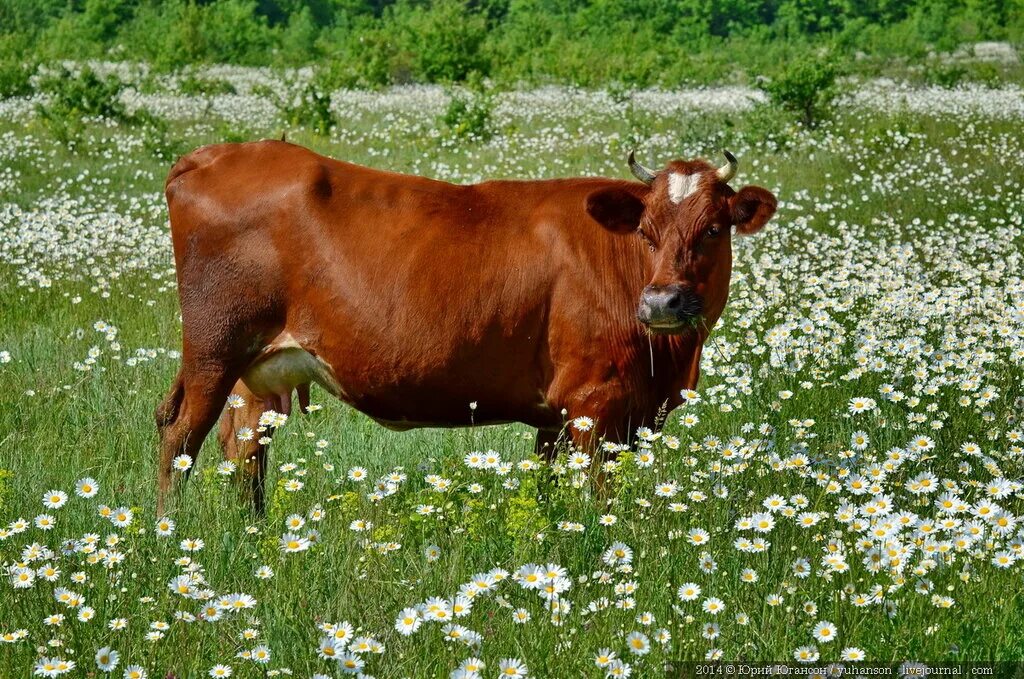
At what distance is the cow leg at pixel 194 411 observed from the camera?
5.64 m

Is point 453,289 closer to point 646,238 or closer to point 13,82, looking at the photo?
point 646,238

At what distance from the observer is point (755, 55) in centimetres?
4288

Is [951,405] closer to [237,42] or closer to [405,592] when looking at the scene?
[405,592]

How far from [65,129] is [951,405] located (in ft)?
44.9

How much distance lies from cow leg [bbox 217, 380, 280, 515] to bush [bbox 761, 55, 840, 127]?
13.4m

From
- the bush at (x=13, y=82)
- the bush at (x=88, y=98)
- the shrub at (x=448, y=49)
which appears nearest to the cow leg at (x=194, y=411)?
the bush at (x=88, y=98)

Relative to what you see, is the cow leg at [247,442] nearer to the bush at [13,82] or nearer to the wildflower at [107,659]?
the wildflower at [107,659]

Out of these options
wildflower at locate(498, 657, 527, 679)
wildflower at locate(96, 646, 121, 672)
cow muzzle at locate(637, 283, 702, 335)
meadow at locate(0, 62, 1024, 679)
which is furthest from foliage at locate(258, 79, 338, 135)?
wildflower at locate(498, 657, 527, 679)

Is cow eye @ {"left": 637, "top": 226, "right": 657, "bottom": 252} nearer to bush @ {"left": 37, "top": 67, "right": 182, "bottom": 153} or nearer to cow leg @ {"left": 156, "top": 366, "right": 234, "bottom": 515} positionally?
cow leg @ {"left": 156, "top": 366, "right": 234, "bottom": 515}

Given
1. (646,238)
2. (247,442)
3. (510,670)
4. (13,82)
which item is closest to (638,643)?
(510,670)

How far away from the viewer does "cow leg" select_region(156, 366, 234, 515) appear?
222 inches

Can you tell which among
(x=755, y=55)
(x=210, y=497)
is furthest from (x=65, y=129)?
(x=755, y=55)

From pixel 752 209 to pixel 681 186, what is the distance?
44cm

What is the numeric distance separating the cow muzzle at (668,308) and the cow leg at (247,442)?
196 centimetres
